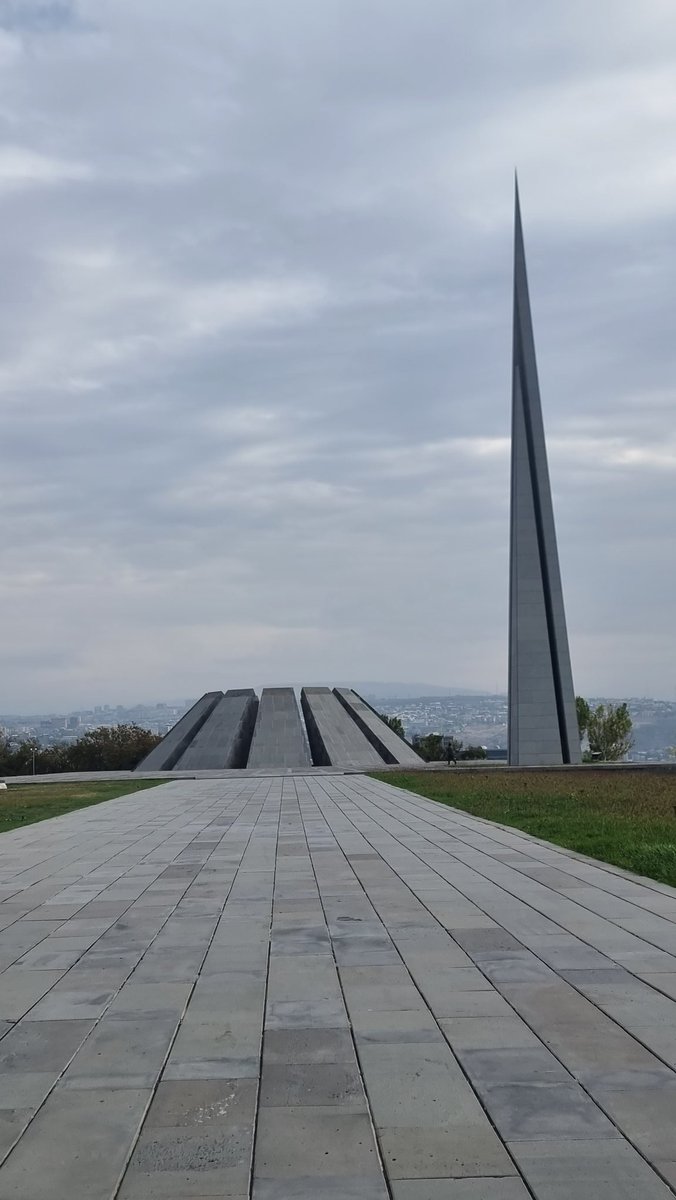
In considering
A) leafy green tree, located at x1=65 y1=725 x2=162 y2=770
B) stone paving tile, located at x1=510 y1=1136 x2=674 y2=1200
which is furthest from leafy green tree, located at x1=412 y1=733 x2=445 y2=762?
stone paving tile, located at x1=510 y1=1136 x2=674 y2=1200

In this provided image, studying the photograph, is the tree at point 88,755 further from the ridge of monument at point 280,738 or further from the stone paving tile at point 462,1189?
the stone paving tile at point 462,1189

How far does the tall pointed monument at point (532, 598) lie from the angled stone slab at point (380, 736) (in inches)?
168

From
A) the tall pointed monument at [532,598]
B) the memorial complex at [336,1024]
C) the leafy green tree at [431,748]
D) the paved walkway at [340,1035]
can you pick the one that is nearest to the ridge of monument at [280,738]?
the tall pointed monument at [532,598]

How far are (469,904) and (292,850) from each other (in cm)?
369

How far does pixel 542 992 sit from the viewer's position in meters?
4.77

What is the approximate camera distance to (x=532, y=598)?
37.7 m

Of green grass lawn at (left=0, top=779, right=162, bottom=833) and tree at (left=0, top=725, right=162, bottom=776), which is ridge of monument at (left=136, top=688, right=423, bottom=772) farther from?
tree at (left=0, top=725, right=162, bottom=776)

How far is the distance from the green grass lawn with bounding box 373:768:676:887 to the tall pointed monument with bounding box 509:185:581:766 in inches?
556

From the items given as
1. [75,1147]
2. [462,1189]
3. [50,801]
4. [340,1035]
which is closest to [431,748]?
[50,801]

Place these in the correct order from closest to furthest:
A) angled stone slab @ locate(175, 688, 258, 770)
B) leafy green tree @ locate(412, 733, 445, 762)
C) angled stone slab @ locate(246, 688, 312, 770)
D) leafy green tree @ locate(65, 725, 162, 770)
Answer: angled stone slab @ locate(246, 688, 312, 770) < angled stone slab @ locate(175, 688, 258, 770) < leafy green tree @ locate(65, 725, 162, 770) < leafy green tree @ locate(412, 733, 445, 762)

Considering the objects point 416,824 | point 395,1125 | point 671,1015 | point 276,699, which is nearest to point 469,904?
point 671,1015

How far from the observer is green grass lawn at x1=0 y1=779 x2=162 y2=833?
52.0ft

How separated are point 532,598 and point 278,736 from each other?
450 inches

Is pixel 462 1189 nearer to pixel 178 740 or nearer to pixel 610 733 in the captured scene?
pixel 178 740
